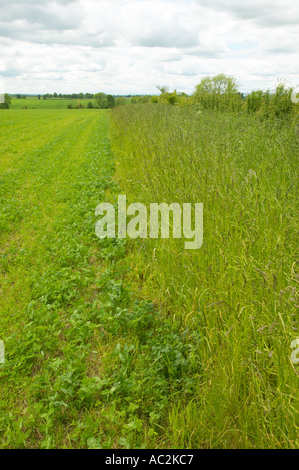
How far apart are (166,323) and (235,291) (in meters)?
0.87

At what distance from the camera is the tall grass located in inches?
73.1

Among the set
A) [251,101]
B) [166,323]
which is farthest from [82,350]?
[251,101]

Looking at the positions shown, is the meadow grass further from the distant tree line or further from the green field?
the distant tree line

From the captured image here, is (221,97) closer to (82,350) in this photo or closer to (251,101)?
(251,101)

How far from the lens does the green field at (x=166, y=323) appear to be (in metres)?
2.00

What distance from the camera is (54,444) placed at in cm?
208

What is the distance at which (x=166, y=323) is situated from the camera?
3.04 m

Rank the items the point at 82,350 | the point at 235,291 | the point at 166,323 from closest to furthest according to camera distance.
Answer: the point at 235,291 < the point at 82,350 < the point at 166,323

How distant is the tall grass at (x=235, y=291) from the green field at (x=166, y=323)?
0.05 feet

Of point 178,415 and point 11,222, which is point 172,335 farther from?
point 11,222

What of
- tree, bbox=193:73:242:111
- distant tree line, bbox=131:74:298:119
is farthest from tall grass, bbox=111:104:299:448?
tree, bbox=193:73:242:111

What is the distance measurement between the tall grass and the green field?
2cm

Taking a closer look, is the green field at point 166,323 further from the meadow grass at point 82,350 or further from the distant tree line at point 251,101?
the distant tree line at point 251,101

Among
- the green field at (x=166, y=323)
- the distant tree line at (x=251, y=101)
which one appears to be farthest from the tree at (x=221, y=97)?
the green field at (x=166, y=323)
